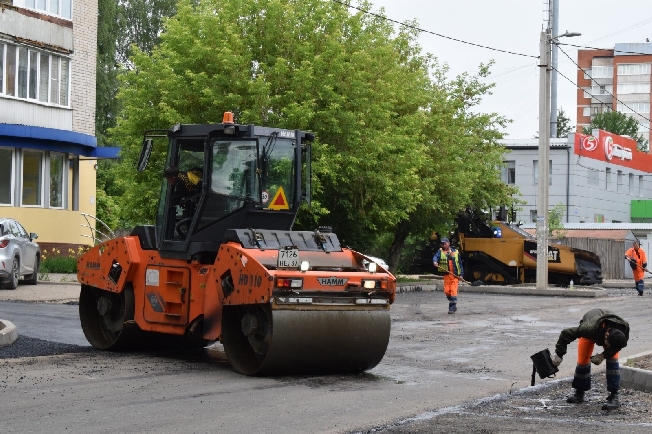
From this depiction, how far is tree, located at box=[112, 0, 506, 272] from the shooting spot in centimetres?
2922

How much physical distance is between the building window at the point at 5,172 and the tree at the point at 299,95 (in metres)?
4.02

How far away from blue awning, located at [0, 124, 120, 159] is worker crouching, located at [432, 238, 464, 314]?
14.7m

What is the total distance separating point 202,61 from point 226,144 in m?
17.2

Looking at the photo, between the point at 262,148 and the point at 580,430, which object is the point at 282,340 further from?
the point at 580,430

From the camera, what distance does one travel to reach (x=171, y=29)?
3103cm

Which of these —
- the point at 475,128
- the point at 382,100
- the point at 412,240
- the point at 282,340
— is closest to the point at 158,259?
the point at 282,340

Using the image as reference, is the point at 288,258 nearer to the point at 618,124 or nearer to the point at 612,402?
the point at 612,402

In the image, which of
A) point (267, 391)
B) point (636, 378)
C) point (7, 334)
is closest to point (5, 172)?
point (7, 334)

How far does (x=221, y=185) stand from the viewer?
1352 centimetres

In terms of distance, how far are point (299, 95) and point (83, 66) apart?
11.5 m

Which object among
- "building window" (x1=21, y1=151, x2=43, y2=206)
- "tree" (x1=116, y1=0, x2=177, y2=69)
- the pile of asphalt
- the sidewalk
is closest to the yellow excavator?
"building window" (x1=21, y1=151, x2=43, y2=206)

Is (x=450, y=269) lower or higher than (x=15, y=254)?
lower

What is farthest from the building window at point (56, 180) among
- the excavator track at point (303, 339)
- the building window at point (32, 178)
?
the excavator track at point (303, 339)

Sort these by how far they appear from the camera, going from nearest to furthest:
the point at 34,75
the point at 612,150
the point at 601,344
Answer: the point at 601,344, the point at 34,75, the point at 612,150
